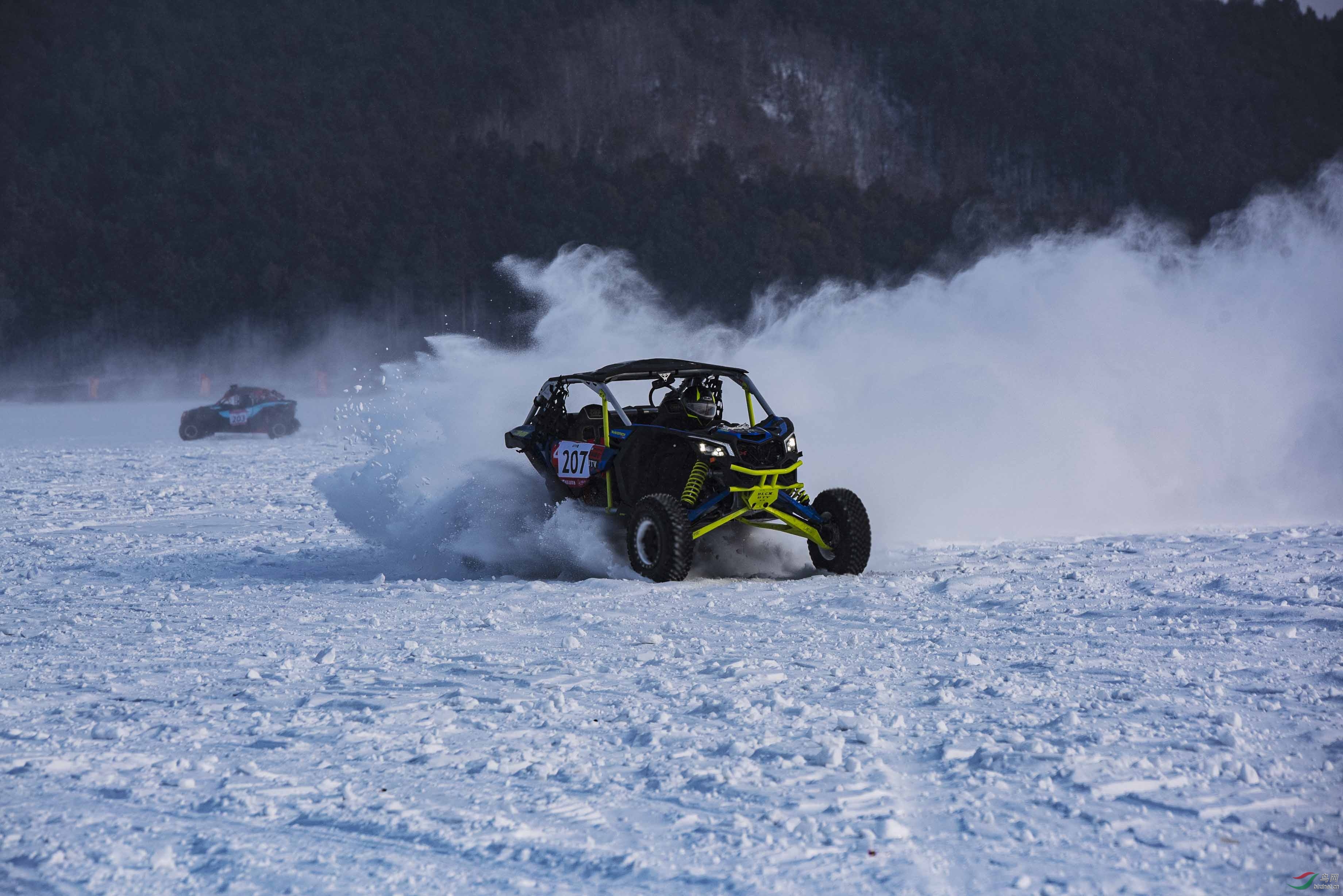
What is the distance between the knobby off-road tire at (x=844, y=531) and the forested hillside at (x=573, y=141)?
5314 cm

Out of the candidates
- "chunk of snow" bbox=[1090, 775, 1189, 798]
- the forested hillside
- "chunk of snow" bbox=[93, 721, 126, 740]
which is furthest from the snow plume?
the forested hillside

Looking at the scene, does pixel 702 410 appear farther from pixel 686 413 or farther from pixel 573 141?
pixel 573 141

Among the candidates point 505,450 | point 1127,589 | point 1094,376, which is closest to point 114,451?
point 505,450

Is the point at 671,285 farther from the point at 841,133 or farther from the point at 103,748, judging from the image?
the point at 103,748

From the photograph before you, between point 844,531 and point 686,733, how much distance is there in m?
4.69

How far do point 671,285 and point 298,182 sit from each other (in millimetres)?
26805

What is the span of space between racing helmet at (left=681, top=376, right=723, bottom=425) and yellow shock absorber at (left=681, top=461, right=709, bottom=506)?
0.65m

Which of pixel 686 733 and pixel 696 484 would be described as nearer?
pixel 686 733

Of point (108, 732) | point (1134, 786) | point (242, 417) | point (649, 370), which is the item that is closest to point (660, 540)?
point (649, 370)

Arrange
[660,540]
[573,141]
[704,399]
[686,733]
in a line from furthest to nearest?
1. [573,141]
2. [704,399]
3. [660,540]
4. [686,733]

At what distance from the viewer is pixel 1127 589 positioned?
27.3ft

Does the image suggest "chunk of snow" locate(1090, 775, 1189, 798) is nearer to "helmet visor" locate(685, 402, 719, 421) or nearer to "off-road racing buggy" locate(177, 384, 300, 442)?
"helmet visor" locate(685, 402, 719, 421)

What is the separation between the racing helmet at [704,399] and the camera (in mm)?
10062

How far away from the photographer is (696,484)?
9492mm
